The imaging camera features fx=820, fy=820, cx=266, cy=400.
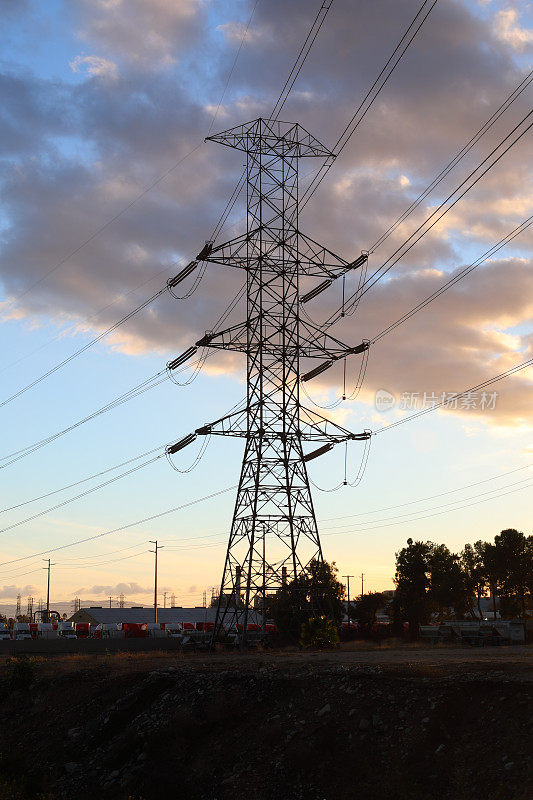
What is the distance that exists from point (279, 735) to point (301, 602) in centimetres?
2623

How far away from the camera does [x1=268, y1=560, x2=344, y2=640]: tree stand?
2023 inches

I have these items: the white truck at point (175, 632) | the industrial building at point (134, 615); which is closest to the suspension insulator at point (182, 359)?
the white truck at point (175, 632)

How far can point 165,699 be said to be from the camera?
105 feet

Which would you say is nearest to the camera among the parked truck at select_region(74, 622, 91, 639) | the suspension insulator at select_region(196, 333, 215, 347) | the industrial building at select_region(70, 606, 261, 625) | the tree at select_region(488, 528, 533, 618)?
the suspension insulator at select_region(196, 333, 215, 347)

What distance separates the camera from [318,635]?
50188 mm

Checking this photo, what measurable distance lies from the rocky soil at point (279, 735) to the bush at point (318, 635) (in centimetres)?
1350

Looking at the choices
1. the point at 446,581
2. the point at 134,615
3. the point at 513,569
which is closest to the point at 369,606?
the point at 513,569

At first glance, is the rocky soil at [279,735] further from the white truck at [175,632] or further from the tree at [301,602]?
the white truck at [175,632]

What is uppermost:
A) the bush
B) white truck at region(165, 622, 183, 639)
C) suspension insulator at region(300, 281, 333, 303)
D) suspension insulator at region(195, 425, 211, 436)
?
suspension insulator at region(300, 281, 333, 303)

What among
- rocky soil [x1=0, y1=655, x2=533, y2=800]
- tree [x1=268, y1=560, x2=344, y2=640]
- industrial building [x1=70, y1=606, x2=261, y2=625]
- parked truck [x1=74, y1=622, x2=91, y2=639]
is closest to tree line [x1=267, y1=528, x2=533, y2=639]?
tree [x1=268, y1=560, x2=344, y2=640]

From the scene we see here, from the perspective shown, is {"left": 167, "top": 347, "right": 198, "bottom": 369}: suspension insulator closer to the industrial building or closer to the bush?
the bush

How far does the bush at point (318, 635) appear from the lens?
50000 mm

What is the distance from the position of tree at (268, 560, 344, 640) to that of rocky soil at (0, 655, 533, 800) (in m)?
14.3

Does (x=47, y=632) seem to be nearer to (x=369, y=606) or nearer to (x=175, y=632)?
(x=175, y=632)
